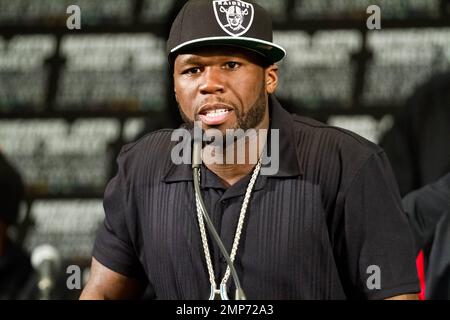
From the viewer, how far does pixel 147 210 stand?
5.96 ft

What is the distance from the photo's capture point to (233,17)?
1646 millimetres

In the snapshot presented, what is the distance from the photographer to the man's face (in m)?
1.66

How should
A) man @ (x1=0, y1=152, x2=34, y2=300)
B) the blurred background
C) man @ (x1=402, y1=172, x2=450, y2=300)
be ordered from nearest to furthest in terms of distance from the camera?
man @ (x1=402, y1=172, x2=450, y2=300) < the blurred background < man @ (x1=0, y1=152, x2=34, y2=300)

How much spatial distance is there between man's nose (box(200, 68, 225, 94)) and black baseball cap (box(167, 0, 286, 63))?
55 millimetres

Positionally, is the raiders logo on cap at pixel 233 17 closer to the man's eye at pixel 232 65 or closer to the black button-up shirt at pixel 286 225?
the man's eye at pixel 232 65

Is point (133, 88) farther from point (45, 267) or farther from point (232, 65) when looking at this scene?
point (232, 65)

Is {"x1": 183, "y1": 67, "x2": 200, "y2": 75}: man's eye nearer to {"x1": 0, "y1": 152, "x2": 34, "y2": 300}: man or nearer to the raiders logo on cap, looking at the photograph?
the raiders logo on cap

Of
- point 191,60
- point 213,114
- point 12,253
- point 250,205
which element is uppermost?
point 191,60

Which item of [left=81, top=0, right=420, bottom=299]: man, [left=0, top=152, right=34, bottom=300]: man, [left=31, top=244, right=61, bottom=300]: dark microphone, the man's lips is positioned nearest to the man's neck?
[left=81, top=0, right=420, bottom=299]: man

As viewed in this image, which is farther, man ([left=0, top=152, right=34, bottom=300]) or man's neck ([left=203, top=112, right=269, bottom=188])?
man ([left=0, top=152, right=34, bottom=300])

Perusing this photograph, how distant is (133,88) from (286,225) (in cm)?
126

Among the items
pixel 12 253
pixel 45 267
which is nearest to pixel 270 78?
pixel 45 267

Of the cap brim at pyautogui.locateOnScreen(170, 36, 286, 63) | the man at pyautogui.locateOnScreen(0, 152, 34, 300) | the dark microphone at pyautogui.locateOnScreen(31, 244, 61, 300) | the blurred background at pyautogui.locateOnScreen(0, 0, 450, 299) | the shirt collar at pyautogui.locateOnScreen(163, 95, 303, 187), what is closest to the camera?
the cap brim at pyautogui.locateOnScreen(170, 36, 286, 63)
